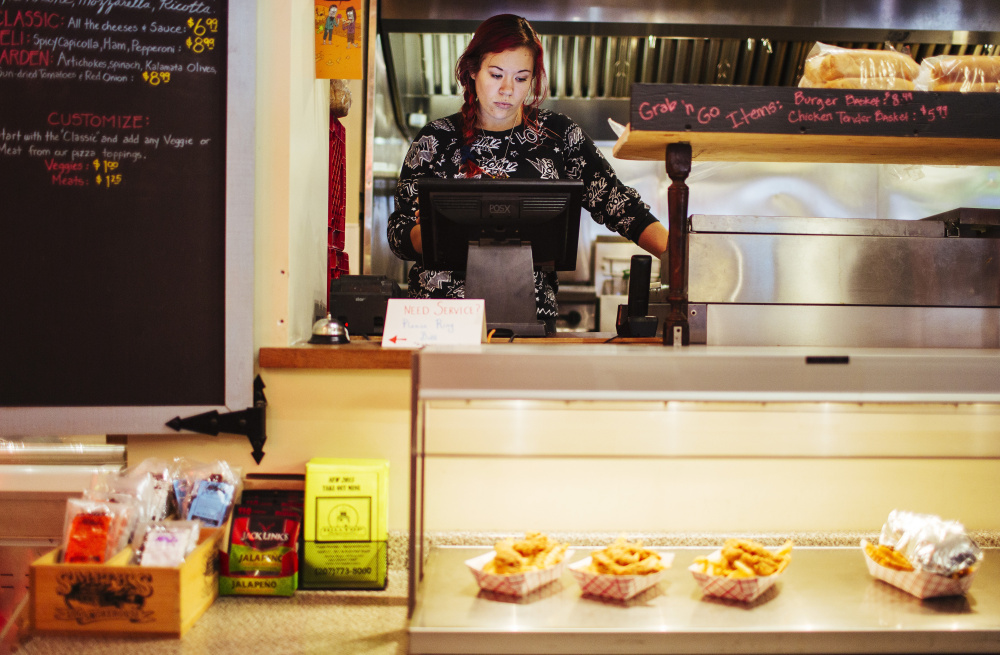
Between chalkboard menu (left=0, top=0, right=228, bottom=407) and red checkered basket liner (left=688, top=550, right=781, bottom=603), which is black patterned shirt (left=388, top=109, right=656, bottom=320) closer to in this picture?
chalkboard menu (left=0, top=0, right=228, bottom=407)

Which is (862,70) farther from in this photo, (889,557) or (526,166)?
(526,166)

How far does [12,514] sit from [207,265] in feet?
2.30

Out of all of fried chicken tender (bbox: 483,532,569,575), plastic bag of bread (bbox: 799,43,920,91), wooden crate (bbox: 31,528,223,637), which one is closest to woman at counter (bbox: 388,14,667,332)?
plastic bag of bread (bbox: 799,43,920,91)

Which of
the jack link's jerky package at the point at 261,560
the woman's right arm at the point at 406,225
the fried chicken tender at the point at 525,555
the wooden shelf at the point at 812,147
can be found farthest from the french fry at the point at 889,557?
the woman's right arm at the point at 406,225

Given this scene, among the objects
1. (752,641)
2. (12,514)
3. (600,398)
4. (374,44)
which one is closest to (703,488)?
(752,641)

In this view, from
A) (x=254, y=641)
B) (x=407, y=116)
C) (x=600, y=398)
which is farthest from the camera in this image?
(x=407, y=116)

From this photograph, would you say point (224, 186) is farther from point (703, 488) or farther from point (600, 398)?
point (703, 488)

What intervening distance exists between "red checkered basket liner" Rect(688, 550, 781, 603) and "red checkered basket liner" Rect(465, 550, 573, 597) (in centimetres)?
25

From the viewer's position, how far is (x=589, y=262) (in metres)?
4.64

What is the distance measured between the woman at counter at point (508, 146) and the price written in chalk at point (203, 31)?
0.81 meters

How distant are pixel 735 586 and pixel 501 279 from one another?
2.85 feet

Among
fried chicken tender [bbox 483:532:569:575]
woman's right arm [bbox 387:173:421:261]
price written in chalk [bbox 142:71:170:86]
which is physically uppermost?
price written in chalk [bbox 142:71:170:86]

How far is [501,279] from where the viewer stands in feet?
5.51

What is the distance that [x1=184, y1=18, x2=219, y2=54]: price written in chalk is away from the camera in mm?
1396
